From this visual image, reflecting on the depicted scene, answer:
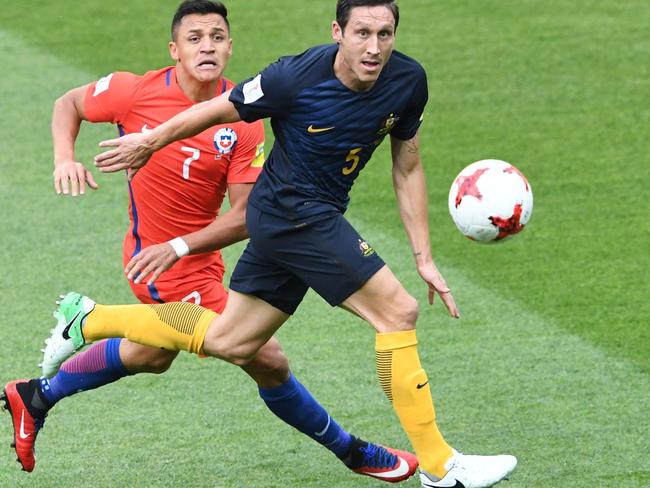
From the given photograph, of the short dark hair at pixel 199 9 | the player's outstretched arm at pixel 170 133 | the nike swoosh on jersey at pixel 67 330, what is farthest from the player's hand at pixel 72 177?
the short dark hair at pixel 199 9

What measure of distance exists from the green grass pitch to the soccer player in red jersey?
0.21m

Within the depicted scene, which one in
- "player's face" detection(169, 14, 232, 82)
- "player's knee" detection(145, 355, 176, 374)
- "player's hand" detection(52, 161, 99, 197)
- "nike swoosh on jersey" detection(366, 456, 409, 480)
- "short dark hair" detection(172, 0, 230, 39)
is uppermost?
"short dark hair" detection(172, 0, 230, 39)

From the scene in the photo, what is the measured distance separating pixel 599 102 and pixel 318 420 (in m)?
6.60

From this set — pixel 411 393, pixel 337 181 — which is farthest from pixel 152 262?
pixel 411 393

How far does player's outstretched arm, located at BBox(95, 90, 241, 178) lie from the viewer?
5.77 meters

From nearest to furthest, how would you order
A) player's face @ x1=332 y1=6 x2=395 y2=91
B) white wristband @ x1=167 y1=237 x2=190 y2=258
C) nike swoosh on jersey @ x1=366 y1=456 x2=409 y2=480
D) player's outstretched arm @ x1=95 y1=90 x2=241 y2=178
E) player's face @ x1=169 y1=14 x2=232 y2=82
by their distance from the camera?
player's face @ x1=332 y1=6 x2=395 y2=91, player's outstretched arm @ x1=95 y1=90 x2=241 y2=178, white wristband @ x1=167 y1=237 x2=190 y2=258, nike swoosh on jersey @ x1=366 y1=456 x2=409 y2=480, player's face @ x1=169 y1=14 x2=232 y2=82

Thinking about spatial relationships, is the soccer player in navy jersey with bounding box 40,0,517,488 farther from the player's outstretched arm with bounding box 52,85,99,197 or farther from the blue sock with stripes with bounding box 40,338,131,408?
the blue sock with stripes with bounding box 40,338,131,408

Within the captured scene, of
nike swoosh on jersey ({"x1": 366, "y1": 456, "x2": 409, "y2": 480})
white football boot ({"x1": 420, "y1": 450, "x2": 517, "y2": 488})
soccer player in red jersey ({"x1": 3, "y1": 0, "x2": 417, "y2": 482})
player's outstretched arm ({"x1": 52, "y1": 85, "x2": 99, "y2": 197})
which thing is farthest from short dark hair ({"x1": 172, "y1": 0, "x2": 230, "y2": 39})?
white football boot ({"x1": 420, "y1": 450, "x2": 517, "y2": 488})

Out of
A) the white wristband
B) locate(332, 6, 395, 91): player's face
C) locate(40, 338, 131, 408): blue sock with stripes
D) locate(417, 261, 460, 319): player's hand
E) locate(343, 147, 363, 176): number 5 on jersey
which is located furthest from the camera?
locate(40, 338, 131, 408): blue sock with stripes

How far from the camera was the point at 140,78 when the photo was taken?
6.73 meters

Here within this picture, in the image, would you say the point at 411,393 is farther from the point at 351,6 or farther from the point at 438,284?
the point at 351,6

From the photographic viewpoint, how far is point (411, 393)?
5.71m

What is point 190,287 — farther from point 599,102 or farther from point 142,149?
point 599,102

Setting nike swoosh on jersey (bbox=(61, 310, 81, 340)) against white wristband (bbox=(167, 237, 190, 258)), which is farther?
nike swoosh on jersey (bbox=(61, 310, 81, 340))
